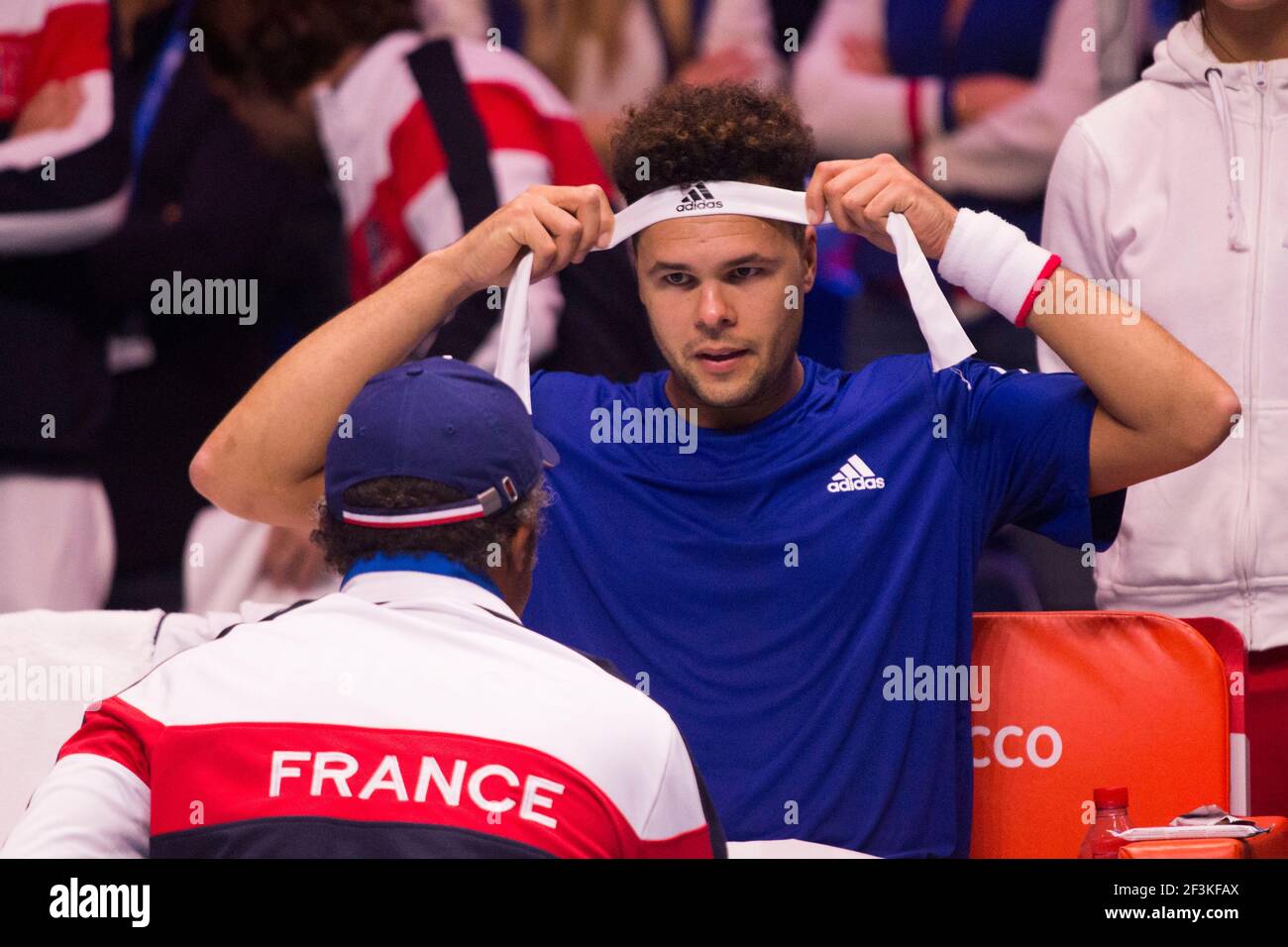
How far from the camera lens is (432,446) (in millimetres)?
1655

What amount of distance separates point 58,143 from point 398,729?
108 inches

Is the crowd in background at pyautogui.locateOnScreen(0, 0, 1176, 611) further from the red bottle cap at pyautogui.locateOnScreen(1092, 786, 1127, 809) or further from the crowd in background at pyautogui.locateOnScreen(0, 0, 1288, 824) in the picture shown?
the red bottle cap at pyautogui.locateOnScreen(1092, 786, 1127, 809)

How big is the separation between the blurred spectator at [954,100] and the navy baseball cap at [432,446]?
81.0 inches

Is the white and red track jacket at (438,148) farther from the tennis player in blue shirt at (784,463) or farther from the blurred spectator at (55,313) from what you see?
the tennis player in blue shirt at (784,463)

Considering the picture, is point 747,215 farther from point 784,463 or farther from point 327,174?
point 327,174

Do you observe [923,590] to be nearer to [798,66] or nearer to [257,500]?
[257,500]

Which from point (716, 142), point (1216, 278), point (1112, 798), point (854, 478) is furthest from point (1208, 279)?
point (1112, 798)

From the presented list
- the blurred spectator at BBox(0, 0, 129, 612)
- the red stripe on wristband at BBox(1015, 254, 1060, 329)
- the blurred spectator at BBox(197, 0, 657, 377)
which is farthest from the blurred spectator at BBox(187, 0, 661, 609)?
the red stripe on wristband at BBox(1015, 254, 1060, 329)

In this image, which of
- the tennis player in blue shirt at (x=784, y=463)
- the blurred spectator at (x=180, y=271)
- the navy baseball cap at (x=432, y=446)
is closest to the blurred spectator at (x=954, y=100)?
the tennis player in blue shirt at (x=784, y=463)

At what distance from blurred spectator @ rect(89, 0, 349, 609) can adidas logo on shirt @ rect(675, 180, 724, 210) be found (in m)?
1.60

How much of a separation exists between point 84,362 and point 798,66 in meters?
1.87

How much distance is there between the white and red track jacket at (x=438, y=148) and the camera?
11.5 ft

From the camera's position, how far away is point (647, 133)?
2520mm

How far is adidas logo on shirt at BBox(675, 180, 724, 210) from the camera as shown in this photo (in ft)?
8.04
